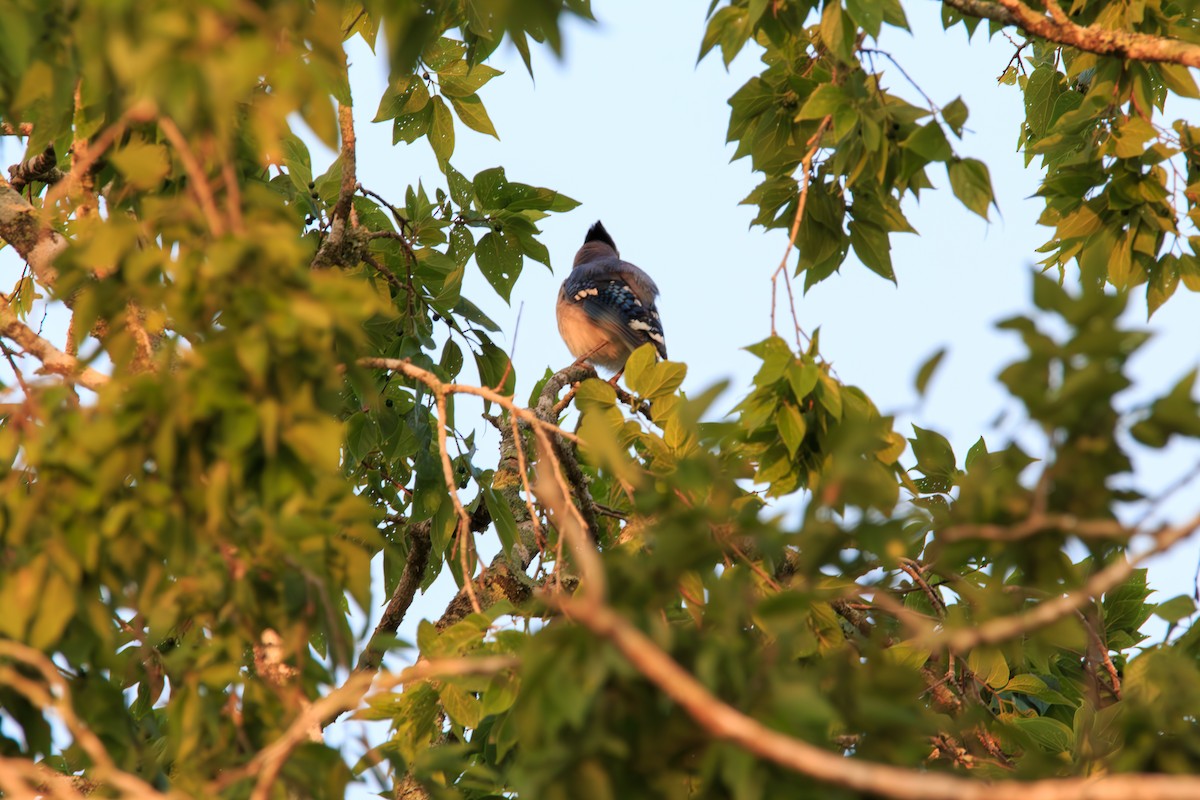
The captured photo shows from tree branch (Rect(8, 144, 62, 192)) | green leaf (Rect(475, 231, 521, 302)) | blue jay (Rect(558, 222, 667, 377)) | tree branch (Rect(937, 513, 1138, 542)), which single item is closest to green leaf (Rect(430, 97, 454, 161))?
green leaf (Rect(475, 231, 521, 302))

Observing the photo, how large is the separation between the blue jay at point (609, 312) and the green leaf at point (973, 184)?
5922 millimetres

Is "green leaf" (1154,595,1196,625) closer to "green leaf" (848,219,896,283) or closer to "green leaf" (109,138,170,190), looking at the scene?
"green leaf" (848,219,896,283)

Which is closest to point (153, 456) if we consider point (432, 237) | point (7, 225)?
point (7, 225)

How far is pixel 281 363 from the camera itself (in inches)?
69.4

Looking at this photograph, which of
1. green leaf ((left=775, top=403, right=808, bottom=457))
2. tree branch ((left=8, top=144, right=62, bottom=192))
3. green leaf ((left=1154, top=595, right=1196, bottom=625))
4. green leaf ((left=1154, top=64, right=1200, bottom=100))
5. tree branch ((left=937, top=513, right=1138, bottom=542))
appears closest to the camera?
tree branch ((left=937, top=513, right=1138, bottom=542))

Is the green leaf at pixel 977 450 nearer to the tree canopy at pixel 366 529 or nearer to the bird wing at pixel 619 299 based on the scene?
the tree canopy at pixel 366 529

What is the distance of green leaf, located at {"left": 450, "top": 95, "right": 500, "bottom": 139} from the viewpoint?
14.6 ft

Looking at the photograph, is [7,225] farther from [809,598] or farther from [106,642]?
[809,598]

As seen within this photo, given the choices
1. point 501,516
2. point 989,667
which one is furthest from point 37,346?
point 989,667

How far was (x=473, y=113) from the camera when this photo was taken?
4.45 meters

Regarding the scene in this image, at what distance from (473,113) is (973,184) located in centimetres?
213

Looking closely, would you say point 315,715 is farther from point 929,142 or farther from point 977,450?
point 977,450

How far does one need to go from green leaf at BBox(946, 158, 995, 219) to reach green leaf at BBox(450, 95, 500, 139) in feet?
6.71

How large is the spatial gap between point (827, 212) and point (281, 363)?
2038mm
